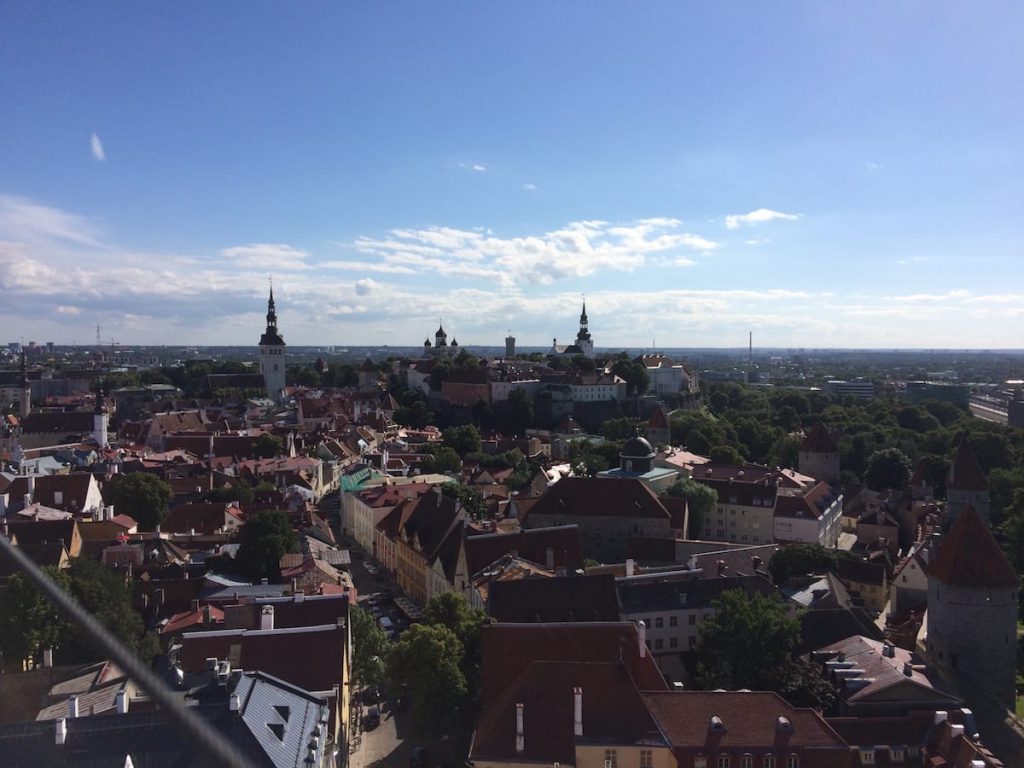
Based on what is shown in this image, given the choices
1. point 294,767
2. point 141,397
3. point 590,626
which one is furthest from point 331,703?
point 141,397

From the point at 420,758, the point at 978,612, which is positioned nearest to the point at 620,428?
the point at 978,612

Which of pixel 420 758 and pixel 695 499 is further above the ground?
pixel 695 499

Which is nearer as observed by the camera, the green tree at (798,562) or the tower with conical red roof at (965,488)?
A: the green tree at (798,562)

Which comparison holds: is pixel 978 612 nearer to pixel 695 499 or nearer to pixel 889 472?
pixel 695 499

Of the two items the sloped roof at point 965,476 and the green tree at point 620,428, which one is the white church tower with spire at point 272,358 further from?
the sloped roof at point 965,476

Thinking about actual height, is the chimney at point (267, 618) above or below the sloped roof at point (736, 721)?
above

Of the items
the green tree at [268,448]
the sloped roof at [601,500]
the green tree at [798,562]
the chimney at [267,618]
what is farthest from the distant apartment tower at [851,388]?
the chimney at [267,618]

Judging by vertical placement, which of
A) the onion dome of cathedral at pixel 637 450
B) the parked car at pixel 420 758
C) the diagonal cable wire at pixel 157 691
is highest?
the diagonal cable wire at pixel 157 691
